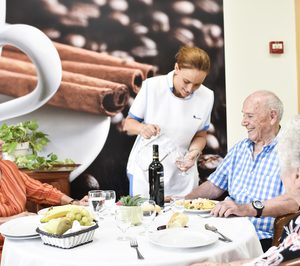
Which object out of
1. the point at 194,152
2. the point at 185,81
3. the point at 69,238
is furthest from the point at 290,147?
the point at 185,81

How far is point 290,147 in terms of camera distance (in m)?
1.22

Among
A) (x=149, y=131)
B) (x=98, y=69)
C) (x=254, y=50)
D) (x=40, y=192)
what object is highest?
(x=254, y=50)

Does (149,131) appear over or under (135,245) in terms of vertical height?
over

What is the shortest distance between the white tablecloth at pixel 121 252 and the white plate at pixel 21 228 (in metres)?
0.03

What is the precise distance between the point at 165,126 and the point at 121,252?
2096 mm

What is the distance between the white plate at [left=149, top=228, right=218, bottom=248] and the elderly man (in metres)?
0.80

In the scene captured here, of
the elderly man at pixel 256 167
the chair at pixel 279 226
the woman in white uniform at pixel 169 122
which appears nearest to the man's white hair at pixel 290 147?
the chair at pixel 279 226

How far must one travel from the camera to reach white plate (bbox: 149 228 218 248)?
1.39m

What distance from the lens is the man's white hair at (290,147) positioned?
1.21 metres

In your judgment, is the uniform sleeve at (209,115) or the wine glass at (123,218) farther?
the uniform sleeve at (209,115)

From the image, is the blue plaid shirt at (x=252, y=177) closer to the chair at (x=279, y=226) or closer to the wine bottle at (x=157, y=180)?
the chair at (x=279, y=226)

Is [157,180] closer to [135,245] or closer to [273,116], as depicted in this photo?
[135,245]

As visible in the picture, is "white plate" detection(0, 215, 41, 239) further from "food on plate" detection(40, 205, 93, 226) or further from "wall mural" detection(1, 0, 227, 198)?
"wall mural" detection(1, 0, 227, 198)

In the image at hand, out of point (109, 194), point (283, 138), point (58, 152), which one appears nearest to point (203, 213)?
point (109, 194)
